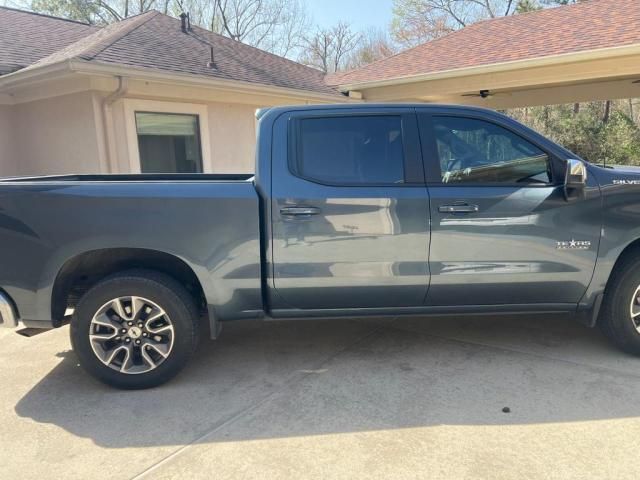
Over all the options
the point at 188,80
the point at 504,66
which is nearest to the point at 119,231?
the point at 188,80

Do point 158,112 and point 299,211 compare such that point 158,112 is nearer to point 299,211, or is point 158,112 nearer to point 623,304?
point 299,211

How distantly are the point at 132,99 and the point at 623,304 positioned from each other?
7.12 meters

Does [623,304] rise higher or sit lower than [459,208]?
lower

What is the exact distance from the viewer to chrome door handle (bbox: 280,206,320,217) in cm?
349

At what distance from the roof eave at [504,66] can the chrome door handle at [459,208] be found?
640 centimetres

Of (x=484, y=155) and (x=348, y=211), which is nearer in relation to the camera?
(x=348, y=211)

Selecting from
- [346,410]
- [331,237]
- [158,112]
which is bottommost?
[346,410]

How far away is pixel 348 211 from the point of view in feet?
11.5

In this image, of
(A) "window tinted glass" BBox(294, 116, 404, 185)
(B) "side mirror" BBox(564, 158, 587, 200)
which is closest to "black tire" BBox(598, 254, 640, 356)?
(B) "side mirror" BBox(564, 158, 587, 200)

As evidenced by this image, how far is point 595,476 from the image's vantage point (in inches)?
100

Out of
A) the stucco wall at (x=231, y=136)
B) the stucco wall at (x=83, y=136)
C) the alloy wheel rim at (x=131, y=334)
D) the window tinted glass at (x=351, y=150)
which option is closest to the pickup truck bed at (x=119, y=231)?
the alloy wheel rim at (x=131, y=334)

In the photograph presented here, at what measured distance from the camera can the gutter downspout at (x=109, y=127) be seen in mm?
7488

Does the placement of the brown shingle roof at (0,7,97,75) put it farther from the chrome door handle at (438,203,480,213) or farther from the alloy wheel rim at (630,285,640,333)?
the alloy wheel rim at (630,285,640,333)

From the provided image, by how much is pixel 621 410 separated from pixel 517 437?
0.80 metres
